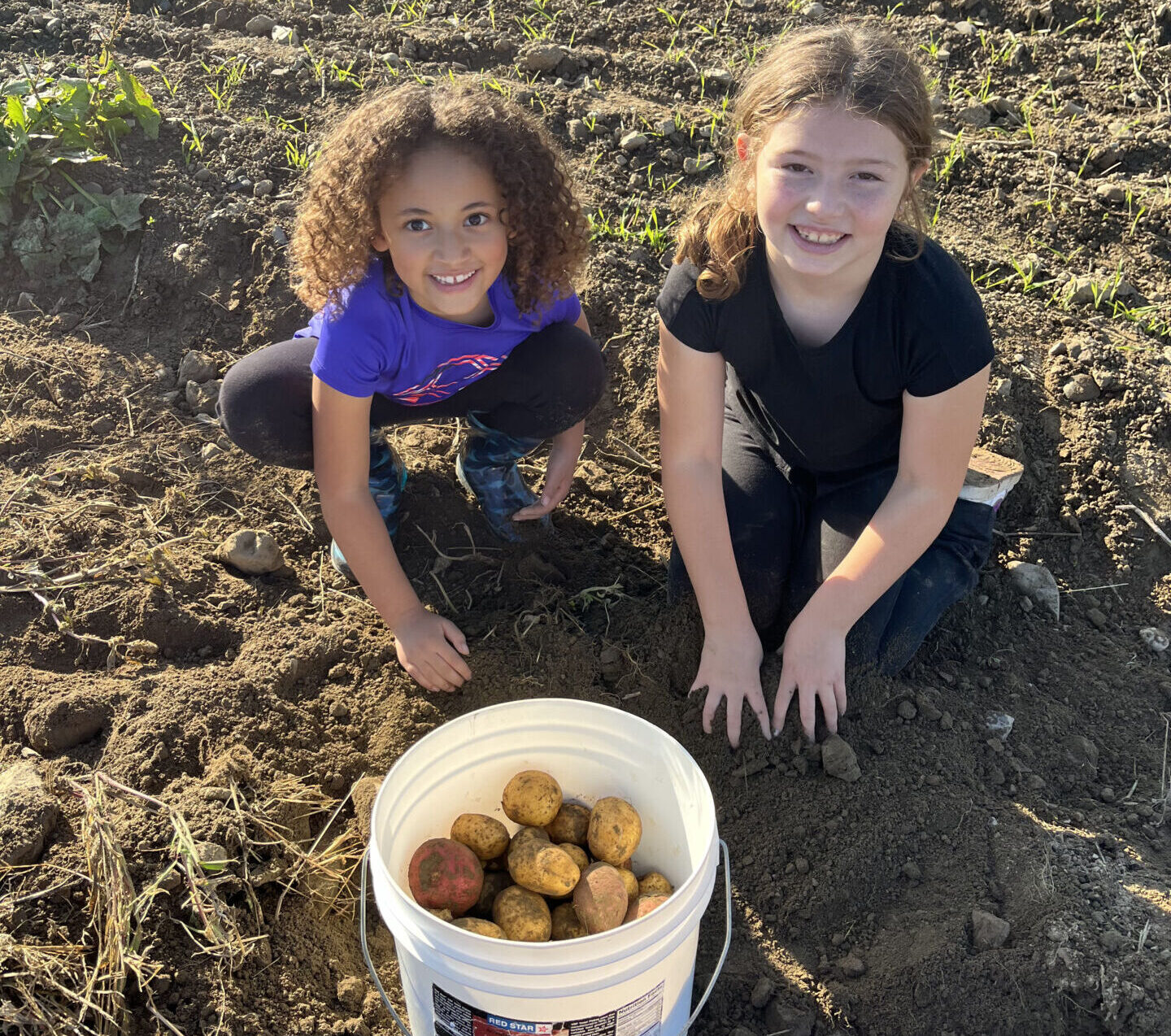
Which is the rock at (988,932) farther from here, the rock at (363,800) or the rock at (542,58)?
the rock at (542,58)

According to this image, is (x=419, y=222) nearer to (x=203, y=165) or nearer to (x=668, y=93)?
(x=203, y=165)

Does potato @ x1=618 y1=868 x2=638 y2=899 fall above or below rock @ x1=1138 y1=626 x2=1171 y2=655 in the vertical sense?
above

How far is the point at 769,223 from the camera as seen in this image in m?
1.81

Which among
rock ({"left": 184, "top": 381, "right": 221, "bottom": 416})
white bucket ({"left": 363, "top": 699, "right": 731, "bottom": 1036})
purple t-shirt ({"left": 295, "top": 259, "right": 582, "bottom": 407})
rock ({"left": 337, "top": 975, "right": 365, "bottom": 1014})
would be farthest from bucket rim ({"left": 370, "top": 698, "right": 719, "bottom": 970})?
rock ({"left": 184, "top": 381, "right": 221, "bottom": 416})

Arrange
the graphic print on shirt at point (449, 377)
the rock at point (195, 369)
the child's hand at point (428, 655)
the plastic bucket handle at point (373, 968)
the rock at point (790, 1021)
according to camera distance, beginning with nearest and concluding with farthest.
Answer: the plastic bucket handle at point (373, 968), the rock at point (790, 1021), the child's hand at point (428, 655), the graphic print on shirt at point (449, 377), the rock at point (195, 369)

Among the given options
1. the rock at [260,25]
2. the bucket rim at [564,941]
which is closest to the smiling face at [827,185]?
the bucket rim at [564,941]

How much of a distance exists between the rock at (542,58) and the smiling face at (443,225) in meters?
1.86

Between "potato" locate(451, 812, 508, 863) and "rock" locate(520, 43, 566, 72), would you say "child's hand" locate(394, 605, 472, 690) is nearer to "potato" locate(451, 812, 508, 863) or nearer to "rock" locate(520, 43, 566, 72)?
"potato" locate(451, 812, 508, 863)

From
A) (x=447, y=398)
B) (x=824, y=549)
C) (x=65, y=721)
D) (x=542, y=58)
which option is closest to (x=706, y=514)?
(x=824, y=549)

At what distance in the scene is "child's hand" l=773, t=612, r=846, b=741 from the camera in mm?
1902

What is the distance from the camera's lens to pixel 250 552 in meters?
2.30

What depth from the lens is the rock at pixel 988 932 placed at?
1674 millimetres

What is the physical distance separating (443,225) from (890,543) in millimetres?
1008

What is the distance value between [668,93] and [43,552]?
242 centimetres
